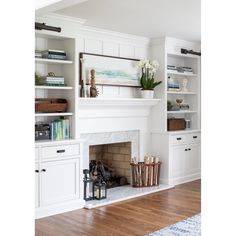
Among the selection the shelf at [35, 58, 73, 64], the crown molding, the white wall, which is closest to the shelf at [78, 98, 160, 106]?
the white wall

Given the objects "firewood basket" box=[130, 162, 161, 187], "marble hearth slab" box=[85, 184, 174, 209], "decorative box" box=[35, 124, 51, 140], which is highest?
"decorative box" box=[35, 124, 51, 140]

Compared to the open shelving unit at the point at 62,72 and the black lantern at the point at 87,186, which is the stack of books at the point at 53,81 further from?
the black lantern at the point at 87,186

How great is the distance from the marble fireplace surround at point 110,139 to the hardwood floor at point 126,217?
2.87ft

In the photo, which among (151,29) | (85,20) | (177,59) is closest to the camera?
(85,20)

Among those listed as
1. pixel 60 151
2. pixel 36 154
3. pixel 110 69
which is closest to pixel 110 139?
pixel 110 69

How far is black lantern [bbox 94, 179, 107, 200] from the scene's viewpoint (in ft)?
16.7

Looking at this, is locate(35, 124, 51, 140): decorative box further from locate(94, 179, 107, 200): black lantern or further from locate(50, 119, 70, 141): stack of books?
locate(94, 179, 107, 200): black lantern

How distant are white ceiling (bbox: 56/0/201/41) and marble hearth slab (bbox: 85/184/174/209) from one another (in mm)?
2455

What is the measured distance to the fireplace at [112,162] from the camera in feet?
19.3

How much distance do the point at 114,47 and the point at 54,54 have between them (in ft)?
4.57
